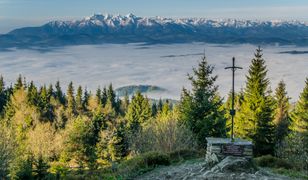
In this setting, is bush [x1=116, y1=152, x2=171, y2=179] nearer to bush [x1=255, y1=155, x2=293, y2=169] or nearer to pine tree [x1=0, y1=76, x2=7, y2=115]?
bush [x1=255, y1=155, x2=293, y2=169]

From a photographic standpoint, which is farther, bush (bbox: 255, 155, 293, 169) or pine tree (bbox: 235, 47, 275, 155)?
pine tree (bbox: 235, 47, 275, 155)

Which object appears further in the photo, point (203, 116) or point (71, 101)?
point (71, 101)

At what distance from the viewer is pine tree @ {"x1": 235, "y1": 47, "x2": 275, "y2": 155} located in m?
39.0

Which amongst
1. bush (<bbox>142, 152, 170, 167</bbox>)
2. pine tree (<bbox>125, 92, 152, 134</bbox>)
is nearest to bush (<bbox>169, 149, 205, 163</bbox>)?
bush (<bbox>142, 152, 170, 167</bbox>)

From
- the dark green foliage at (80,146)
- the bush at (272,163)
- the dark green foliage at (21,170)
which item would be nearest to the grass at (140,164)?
the bush at (272,163)

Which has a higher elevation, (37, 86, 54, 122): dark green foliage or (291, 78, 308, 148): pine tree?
(291, 78, 308, 148): pine tree

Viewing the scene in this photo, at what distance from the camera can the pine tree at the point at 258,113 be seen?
1534 inches

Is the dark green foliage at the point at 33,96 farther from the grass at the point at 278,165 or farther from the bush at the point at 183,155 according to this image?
the grass at the point at 278,165

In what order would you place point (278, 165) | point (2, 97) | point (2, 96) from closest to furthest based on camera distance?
point (278, 165) < point (2, 97) < point (2, 96)

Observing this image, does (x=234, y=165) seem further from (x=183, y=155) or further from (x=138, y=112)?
(x=138, y=112)

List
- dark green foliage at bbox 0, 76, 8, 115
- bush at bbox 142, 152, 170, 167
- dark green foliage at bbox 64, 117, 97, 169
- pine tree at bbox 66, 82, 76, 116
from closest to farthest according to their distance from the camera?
1. bush at bbox 142, 152, 170, 167
2. dark green foliage at bbox 64, 117, 97, 169
3. dark green foliage at bbox 0, 76, 8, 115
4. pine tree at bbox 66, 82, 76, 116

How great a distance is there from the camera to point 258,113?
39.7m

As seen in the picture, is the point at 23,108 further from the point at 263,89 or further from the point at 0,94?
the point at 263,89

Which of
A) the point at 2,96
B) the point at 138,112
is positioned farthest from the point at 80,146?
the point at 2,96
